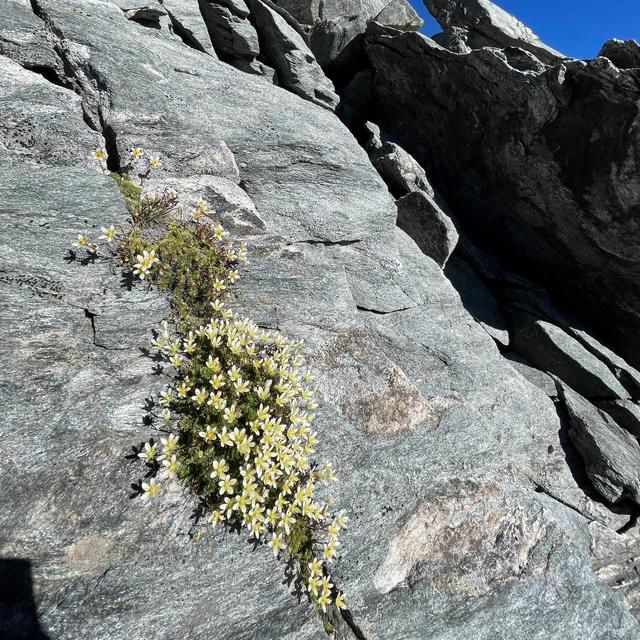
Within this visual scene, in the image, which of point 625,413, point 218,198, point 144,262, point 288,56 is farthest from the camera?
point 288,56

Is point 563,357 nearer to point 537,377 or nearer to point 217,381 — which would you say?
point 537,377

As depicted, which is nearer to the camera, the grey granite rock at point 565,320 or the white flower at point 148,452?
the white flower at point 148,452

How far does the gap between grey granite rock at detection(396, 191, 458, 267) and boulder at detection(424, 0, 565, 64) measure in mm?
11281

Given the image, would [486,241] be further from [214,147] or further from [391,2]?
[391,2]

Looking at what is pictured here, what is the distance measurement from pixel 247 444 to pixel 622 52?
52.3 feet

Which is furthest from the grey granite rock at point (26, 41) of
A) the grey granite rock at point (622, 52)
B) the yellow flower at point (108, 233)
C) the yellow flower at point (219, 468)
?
the grey granite rock at point (622, 52)

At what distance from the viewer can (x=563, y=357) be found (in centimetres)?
1380

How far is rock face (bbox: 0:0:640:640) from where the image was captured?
520cm

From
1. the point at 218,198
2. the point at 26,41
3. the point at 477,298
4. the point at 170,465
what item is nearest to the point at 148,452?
the point at 170,465

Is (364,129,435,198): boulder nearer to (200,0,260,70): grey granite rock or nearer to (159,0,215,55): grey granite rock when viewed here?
(200,0,260,70): grey granite rock

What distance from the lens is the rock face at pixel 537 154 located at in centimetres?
1323

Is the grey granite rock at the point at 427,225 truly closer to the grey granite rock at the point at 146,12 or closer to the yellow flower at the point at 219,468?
the grey granite rock at the point at 146,12

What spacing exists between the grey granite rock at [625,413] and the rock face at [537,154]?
356 cm

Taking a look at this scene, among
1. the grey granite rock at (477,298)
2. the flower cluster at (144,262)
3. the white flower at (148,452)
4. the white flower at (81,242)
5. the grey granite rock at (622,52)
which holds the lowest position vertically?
the grey granite rock at (477,298)
